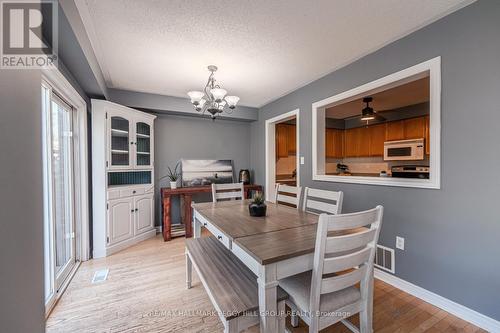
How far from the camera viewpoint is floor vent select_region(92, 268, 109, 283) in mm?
2232

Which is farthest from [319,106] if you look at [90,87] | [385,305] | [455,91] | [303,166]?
[90,87]

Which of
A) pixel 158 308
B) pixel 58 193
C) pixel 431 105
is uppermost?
pixel 431 105

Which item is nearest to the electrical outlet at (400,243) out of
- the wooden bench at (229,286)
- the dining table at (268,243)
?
the dining table at (268,243)

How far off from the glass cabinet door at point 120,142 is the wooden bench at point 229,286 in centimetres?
189

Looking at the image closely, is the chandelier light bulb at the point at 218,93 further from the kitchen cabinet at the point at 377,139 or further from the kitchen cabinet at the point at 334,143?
the kitchen cabinet at the point at 377,139

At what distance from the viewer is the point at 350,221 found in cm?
108

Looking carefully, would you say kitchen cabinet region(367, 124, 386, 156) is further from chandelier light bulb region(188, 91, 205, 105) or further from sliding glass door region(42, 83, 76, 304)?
sliding glass door region(42, 83, 76, 304)

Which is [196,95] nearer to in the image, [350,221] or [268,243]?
[268,243]

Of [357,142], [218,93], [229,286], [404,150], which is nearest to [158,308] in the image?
[229,286]

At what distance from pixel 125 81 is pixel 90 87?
0.55m

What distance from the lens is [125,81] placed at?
9.89ft

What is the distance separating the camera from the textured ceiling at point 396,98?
3146 millimetres

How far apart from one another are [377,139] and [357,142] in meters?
0.52

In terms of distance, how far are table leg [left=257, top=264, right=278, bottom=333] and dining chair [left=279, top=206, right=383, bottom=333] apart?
0.61ft
